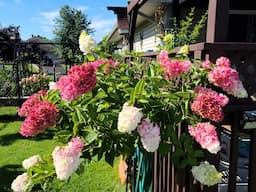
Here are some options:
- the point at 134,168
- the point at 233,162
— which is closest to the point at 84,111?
the point at 233,162

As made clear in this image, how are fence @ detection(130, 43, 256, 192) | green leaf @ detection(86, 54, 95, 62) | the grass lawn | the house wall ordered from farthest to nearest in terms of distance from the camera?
1. the house wall
2. the grass lawn
3. green leaf @ detection(86, 54, 95, 62)
4. fence @ detection(130, 43, 256, 192)

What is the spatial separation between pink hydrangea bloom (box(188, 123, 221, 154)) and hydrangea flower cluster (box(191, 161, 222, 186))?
163 millimetres

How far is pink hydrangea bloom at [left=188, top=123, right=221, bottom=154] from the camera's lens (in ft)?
5.41

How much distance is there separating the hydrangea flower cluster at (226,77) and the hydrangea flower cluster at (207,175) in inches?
16.0

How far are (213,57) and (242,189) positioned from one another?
1.62 m

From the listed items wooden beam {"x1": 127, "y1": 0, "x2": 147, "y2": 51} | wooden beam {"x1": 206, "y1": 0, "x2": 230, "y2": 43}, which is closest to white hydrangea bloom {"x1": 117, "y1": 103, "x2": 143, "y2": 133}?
wooden beam {"x1": 206, "y1": 0, "x2": 230, "y2": 43}

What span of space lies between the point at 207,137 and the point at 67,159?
652 mm

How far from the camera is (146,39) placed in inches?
482

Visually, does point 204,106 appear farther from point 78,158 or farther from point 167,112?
point 78,158

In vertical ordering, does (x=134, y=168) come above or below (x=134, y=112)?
below

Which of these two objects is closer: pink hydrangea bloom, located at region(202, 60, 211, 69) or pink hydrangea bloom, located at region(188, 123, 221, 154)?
pink hydrangea bloom, located at region(188, 123, 221, 154)

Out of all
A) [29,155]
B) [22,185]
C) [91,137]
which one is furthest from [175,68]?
[29,155]

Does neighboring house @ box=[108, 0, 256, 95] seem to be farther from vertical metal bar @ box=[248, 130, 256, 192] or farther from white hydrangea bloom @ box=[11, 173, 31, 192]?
white hydrangea bloom @ box=[11, 173, 31, 192]

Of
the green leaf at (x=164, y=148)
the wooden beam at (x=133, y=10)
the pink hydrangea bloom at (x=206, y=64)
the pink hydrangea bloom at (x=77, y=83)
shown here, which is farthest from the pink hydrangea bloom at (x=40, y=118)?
the wooden beam at (x=133, y=10)
